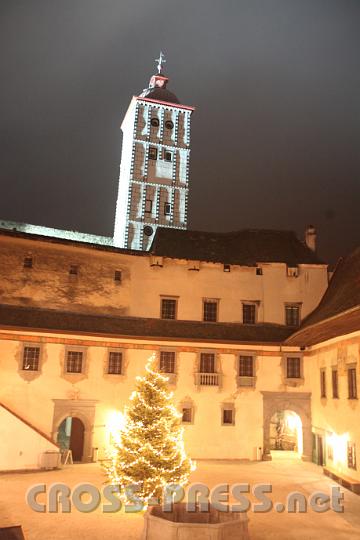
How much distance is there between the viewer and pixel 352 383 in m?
22.5

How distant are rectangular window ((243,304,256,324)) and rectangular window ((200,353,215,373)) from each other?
13.2ft

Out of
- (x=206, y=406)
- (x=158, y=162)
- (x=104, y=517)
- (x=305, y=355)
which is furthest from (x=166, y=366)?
(x=158, y=162)

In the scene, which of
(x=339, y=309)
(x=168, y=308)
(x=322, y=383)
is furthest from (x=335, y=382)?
(x=168, y=308)

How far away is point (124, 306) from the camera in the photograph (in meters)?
30.4

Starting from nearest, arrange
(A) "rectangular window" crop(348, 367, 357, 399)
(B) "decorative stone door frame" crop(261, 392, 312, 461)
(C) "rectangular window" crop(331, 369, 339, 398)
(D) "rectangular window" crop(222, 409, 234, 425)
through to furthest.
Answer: (A) "rectangular window" crop(348, 367, 357, 399), (C) "rectangular window" crop(331, 369, 339, 398), (D) "rectangular window" crop(222, 409, 234, 425), (B) "decorative stone door frame" crop(261, 392, 312, 461)

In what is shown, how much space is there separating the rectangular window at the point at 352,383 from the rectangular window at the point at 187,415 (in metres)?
9.16

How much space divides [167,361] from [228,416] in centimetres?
470

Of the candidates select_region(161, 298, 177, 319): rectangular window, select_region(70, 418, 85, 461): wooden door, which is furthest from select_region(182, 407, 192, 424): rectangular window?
select_region(161, 298, 177, 319): rectangular window

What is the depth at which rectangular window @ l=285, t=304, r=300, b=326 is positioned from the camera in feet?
103

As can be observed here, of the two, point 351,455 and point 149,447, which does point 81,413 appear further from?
point 351,455

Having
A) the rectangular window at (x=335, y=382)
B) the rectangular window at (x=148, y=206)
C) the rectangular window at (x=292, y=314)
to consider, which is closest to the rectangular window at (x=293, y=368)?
the rectangular window at (x=292, y=314)

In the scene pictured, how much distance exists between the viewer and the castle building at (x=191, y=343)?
→ 24.7 metres

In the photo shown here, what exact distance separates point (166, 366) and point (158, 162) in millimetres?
32268

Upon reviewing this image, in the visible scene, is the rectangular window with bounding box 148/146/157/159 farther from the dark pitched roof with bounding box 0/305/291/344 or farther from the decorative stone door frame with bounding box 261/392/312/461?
the decorative stone door frame with bounding box 261/392/312/461
